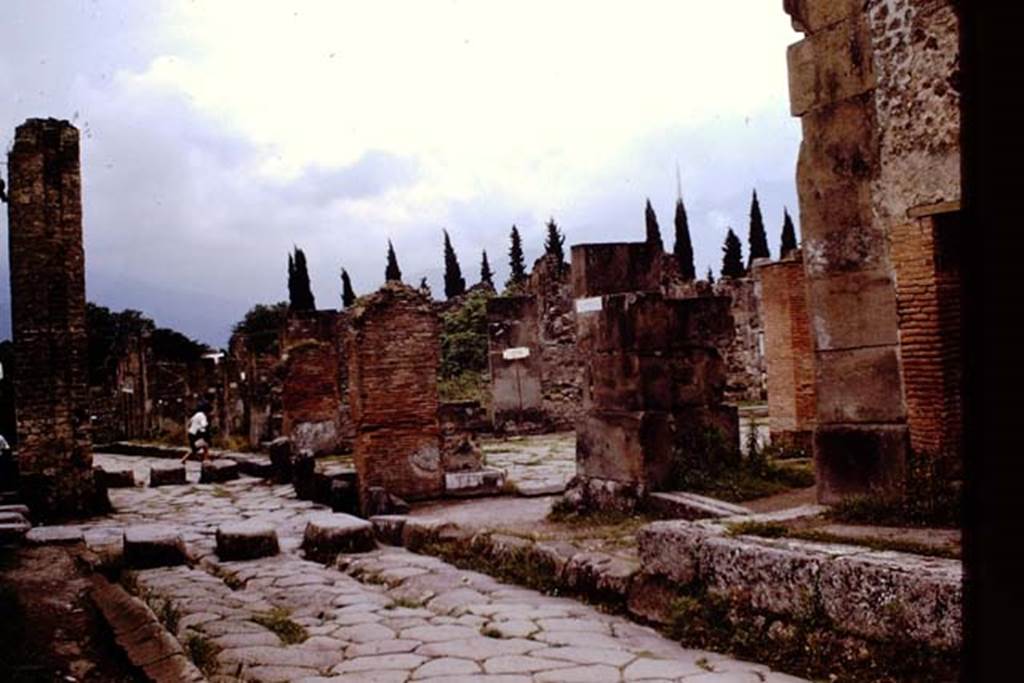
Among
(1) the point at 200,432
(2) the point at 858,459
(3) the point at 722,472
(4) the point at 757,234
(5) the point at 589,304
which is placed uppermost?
(4) the point at 757,234

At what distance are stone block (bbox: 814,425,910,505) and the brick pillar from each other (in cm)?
969

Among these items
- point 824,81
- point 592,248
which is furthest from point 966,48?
point 592,248

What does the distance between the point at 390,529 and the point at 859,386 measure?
4684mm

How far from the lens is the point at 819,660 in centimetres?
481

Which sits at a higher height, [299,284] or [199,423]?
[299,284]

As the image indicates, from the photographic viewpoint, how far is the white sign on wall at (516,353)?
72.3 feet

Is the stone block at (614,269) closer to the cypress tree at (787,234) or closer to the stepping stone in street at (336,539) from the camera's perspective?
the stepping stone in street at (336,539)

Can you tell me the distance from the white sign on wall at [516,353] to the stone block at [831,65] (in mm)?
14794

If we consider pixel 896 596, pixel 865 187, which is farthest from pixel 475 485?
pixel 896 596

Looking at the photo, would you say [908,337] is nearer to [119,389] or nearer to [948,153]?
[948,153]

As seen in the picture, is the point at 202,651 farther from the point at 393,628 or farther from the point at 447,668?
the point at 447,668

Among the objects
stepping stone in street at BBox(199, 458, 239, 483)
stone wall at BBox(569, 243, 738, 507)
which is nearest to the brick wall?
stone wall at BBox(569, 243, 738, 507)

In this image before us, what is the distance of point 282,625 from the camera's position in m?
6.20

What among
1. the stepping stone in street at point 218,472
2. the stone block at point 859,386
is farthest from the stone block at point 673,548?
the stepping stone in street at point 218,472
